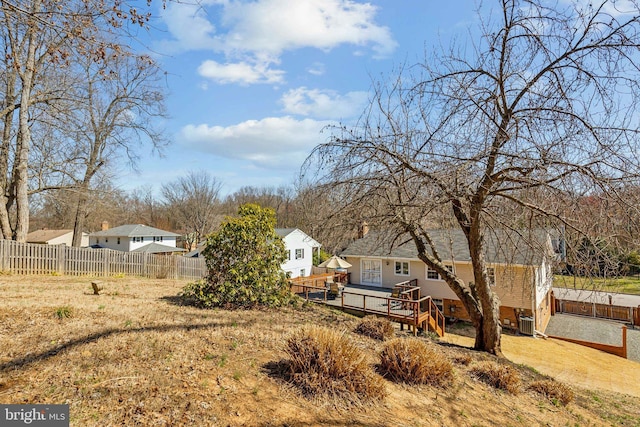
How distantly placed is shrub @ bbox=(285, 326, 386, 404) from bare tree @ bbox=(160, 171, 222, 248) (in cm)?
3729

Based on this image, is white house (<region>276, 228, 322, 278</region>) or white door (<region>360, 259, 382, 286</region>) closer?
white door (<region>360, 259, 382, 286</region>)

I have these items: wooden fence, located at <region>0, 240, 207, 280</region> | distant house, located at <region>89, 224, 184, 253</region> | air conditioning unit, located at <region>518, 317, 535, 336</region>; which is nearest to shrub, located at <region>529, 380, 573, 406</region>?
air conditioning unit, located at <region>518, 317, 535, 336</region>

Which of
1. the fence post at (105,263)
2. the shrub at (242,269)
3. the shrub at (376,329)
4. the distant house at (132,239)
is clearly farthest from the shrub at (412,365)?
the distant house at (132,239)

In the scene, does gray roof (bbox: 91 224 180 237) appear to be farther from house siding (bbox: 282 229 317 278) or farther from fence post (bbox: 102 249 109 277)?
fence post (bbox: 102 249 109 277)

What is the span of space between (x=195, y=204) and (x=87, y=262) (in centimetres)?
2462

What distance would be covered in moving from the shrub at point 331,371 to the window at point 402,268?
15214 mm

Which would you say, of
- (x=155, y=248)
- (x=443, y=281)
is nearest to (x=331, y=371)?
(x=443, y=281)

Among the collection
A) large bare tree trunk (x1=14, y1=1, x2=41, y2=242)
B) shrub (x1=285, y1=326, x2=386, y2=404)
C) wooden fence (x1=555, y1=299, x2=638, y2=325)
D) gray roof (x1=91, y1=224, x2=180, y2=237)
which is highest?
large bare tree trunk (x1=14, y1=1, x2=41, y2=242)

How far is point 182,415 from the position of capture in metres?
3.05

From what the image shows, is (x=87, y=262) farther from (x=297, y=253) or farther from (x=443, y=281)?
(x=443, y=281)

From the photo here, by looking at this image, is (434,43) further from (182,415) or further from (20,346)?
(20,346)

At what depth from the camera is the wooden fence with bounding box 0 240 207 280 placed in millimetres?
13477

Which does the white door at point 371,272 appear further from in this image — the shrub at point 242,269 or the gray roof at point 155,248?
the gray roof at point 155,248

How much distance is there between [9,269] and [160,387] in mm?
14488
